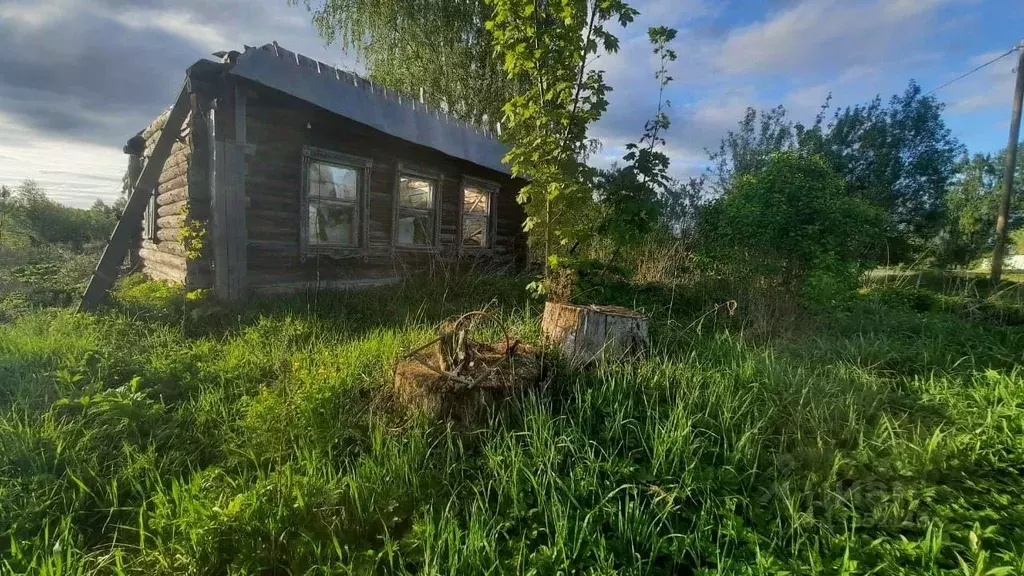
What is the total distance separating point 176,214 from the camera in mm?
6105

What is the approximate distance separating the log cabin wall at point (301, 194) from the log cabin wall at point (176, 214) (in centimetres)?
57

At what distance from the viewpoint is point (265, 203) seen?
18.9 ft

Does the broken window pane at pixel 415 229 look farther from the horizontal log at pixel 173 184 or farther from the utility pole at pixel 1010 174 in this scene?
the utility pole at pixel 1010 174

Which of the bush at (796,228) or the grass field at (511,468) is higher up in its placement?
the bush at (796,228)

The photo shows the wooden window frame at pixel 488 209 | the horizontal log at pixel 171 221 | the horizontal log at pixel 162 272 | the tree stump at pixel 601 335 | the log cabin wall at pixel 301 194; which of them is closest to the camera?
the tree stump at pixel 601 335

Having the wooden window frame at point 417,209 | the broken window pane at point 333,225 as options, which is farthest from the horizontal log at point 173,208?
the wooden window frame at point 417,209

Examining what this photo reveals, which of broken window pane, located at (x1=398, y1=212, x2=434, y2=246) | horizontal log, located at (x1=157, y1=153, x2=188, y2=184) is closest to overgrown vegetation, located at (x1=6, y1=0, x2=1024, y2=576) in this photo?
horizontal log, located at (x1=157, y1=153, x2=188, y2=184)

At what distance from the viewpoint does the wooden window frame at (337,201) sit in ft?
19.8

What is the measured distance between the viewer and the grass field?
1.60 m

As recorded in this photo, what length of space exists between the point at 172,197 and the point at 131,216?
0.92m

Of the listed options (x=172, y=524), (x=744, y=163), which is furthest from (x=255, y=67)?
(x=744, y=163)

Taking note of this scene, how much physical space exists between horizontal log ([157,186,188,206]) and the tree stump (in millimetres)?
5338

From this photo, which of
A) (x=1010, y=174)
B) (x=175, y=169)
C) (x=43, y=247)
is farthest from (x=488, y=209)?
(x=1010, y=174)

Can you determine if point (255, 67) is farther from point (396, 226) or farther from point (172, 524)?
point (172, 524)
